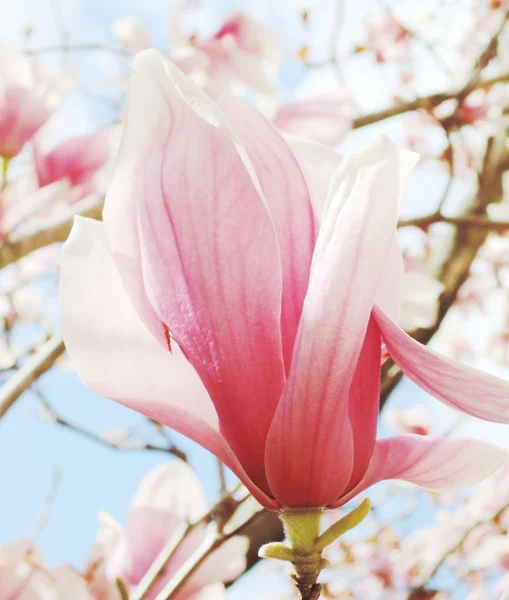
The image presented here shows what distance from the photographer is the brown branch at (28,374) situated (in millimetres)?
809

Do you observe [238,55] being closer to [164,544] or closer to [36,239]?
[36,239]

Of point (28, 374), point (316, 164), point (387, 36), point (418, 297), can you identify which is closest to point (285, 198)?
point (316, 164)

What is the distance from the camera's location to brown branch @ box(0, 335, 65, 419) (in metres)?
0.81

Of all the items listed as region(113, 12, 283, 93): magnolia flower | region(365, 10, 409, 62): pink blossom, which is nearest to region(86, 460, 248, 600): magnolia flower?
region(113, 12, 283, 93): magnolia flower

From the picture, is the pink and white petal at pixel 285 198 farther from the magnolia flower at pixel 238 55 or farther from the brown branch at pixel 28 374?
the magnolia flower at pixel 238 55

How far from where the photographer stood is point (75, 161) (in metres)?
0.96

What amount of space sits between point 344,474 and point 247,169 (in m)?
0.14

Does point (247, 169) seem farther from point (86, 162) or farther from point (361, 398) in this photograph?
point (86, 162)

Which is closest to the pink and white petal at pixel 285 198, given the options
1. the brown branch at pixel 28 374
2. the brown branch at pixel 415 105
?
the brown branch at pixel 28 374

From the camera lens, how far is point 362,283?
250mm

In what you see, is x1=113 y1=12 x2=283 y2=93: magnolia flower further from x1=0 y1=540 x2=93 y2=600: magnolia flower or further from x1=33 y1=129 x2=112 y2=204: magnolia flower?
x1=0 y1=540 x2=93 y2=600: magnolia flower

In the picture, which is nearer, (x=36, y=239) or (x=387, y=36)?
(x=36, y=239)

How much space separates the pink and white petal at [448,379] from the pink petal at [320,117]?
2.75ft

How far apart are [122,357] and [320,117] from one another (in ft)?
2.87
